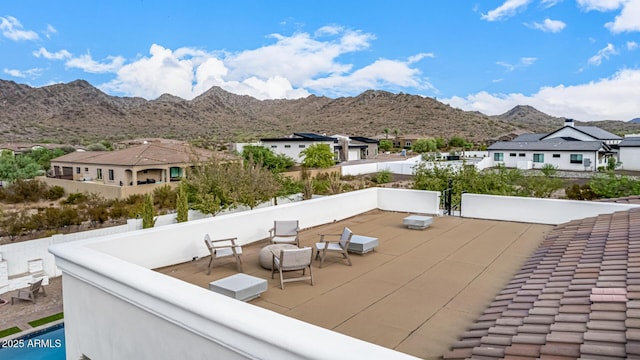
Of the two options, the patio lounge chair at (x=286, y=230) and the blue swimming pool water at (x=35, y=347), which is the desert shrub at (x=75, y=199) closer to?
the blue swimming pool water at (x=35, y=347)

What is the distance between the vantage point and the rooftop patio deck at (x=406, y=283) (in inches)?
187

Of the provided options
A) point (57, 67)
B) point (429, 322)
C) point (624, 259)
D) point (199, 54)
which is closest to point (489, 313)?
point (429, 322)

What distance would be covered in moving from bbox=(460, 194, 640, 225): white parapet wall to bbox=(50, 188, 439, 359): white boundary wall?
7.02 m

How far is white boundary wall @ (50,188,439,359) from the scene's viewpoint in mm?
2873

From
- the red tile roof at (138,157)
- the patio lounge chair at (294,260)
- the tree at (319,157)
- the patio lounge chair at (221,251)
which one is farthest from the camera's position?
the tree at (319,157)

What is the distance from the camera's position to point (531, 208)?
10633mm

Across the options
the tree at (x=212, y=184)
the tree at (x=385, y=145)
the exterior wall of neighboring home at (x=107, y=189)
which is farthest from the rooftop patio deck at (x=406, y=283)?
the tree at (x=385, y=145)

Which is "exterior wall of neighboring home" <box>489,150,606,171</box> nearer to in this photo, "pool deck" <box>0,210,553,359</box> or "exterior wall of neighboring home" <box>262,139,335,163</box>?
"exterior wall of neighboring home" <box>262,139,335,163</box>

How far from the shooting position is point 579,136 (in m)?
55.4

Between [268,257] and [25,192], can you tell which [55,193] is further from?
[268,257]

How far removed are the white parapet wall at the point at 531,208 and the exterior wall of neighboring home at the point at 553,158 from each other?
3489 centimetres

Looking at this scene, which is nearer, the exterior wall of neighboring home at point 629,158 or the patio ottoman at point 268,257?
the patio ottoman at point 268,257

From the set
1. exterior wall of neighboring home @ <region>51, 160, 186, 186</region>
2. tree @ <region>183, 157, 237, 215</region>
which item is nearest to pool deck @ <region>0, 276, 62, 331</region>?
tree @ <region>183, 157, 237, 215</region>

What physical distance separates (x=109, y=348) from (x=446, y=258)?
218 inches
